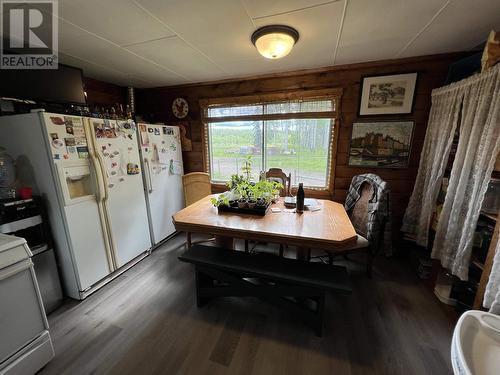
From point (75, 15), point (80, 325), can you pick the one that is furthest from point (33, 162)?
point (80, 325)

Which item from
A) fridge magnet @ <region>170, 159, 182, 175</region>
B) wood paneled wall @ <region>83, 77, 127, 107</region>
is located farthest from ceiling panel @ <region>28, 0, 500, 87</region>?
fridge magnet @ <region>170, 159, 182, 175</region>

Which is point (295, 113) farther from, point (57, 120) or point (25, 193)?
point (25, 193)

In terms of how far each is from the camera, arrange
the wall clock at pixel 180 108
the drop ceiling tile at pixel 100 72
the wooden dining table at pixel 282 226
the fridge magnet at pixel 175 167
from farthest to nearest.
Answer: the wall clock at pixel 180 108 → the fridge magnet at pixel 175 167 → the drop ceiling tile at pixel 100 72 → the wooden dining table at pixel 282 226

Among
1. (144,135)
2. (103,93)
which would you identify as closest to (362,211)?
(144,135)

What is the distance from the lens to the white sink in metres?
0.90

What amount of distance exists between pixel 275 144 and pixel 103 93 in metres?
2.52

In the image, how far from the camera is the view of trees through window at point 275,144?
278 cm

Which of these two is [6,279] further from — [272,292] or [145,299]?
[272,292]

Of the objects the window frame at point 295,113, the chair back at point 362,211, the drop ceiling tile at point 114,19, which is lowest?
the chair back at point 362,211

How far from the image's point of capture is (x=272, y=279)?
4.99 feet

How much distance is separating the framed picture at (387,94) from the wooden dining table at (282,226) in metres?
1.34

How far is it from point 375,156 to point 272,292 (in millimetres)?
2017

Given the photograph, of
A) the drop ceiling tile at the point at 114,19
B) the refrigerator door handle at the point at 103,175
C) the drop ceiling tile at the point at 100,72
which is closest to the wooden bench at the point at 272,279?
the refrigerator door handle at the point at 103,175
